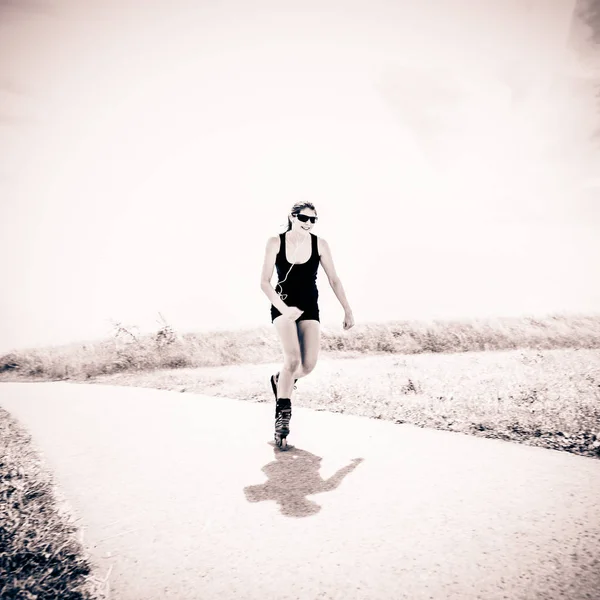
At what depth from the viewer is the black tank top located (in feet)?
13.4

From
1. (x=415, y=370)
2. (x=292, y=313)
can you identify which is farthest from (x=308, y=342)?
(x=415, y=370)

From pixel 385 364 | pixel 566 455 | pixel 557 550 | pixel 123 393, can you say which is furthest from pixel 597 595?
pixel 385 364

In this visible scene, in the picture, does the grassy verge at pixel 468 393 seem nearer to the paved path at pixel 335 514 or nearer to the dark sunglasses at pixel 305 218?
the paved path at pixel 335 514

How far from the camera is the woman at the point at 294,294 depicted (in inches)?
157

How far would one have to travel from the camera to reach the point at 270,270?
13.3 ft

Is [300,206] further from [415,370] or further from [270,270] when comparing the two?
[415,370]

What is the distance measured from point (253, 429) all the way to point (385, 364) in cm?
564

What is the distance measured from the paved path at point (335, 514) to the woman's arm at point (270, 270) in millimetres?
1440

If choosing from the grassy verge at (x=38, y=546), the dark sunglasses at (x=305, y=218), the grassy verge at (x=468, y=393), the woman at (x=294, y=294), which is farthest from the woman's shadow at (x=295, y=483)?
the dark sunglasses at (x=305, y=218)

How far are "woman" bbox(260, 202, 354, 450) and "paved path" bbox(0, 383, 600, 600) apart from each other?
0.67 m

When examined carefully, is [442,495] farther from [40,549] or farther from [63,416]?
[63,416]

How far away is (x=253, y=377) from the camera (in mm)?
8625

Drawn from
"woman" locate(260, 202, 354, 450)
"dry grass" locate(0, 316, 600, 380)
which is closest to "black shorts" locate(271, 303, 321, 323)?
"woman" locate(260, 202, 354, 450)

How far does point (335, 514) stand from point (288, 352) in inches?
70.3
